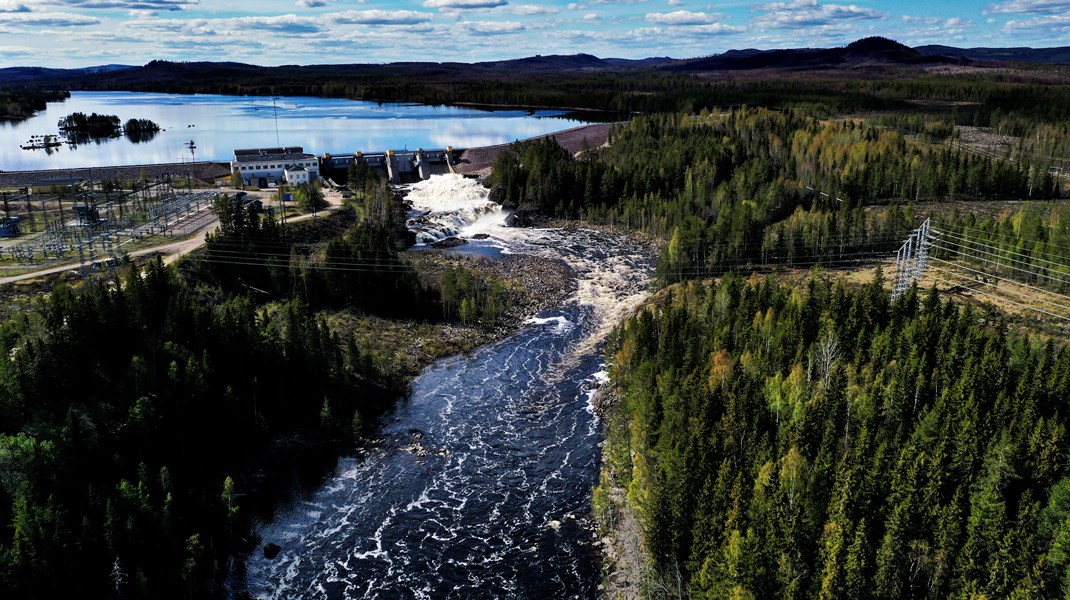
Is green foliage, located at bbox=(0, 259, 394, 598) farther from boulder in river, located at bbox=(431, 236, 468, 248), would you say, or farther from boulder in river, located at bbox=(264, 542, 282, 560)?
boulder in river, located at bbox=(431, 236, 468, 248)

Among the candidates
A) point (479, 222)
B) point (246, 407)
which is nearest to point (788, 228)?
point (479, 222)

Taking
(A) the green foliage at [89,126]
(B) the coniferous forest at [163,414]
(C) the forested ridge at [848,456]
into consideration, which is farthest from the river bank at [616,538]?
(A) the green foliage at [89,126]

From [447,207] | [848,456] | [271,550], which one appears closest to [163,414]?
[271,550]

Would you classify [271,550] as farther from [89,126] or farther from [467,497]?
[89,126]

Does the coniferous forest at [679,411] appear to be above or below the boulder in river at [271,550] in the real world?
above

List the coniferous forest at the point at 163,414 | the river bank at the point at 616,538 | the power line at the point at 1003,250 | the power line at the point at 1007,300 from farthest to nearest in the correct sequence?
the power line at the point at 1003,250 < the power line at the point at 1007,300 < the river bank at the point at 616,538 < the coniferous forest at the point at 163,414

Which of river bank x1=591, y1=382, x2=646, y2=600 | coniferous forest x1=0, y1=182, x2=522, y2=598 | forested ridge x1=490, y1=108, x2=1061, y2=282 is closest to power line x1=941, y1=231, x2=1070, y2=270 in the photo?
forested ridge x1=490, y1=108, x2=1061, y2=282

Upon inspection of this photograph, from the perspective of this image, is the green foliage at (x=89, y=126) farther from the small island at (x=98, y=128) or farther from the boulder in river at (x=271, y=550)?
the boulder in river at (x=271, y=550)
